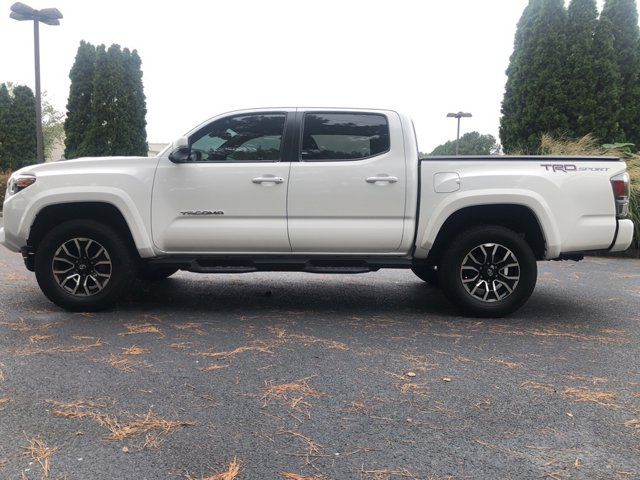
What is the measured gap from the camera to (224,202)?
4770 millimetres

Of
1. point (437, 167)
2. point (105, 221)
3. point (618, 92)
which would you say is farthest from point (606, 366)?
point (618, 92)

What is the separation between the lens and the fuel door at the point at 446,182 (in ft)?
15.5

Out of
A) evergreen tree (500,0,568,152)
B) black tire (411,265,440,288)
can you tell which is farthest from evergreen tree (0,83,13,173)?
black tire (411,265,440,288)

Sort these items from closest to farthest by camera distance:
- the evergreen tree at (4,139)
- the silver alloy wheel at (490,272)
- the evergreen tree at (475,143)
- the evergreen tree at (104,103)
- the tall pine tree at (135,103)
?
the silver alloy wheel at (490,272) < the evergreen tree at (104,103) < the tall pine tree at (135,103) < the evergreen tree at (4,139) < the evergreen tree at (475,143)

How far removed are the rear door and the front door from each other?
0.58 feet

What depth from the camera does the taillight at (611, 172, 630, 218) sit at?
4684mm

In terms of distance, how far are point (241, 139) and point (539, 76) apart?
1522cm

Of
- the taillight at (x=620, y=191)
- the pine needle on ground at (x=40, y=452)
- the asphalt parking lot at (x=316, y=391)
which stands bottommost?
the asphalt parking lot at (x=316, y=391)

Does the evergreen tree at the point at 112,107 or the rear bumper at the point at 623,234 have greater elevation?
the evergreen tree at the point at 112,107

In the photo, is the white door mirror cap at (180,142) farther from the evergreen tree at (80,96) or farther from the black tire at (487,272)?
the evergreen tree at (80,96)

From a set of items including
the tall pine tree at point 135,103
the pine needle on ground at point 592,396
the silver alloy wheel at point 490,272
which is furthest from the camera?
the tall pine tree at point 135,103

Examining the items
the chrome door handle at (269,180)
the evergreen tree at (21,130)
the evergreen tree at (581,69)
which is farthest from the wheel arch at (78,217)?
the evergreen tree at (21,130)

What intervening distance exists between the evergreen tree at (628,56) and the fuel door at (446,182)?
16.0 m

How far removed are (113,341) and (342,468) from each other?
8.09 ft
